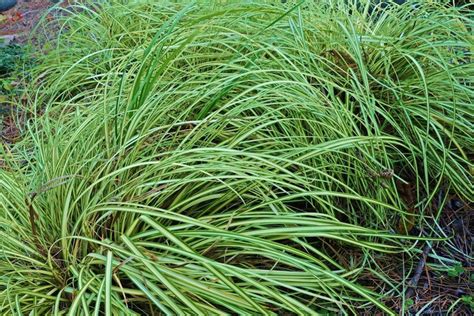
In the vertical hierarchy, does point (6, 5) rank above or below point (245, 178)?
below

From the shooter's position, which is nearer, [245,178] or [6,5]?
[245,178]

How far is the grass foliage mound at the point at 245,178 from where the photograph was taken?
1430 millimetres

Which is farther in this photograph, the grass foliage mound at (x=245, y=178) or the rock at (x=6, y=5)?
the rock at (x=6, y=5)

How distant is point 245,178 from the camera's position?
1.57 metres

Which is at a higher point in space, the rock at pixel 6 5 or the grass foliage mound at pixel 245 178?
the grass foliage mound at pixel 245 178

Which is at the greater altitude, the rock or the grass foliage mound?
the grass foliage mound

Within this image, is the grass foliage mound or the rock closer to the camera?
the grass foliage mound

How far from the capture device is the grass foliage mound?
56.3 inches

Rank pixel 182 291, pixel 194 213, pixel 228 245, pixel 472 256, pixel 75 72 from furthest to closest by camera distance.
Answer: pixel 75 72
pixel 472 256
pixel 194 213
pixel 228 245
pixel 182 291

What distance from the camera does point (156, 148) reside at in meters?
1.72

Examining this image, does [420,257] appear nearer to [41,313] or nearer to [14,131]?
[41,313]

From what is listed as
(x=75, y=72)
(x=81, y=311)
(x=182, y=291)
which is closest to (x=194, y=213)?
(x=182, y=291)

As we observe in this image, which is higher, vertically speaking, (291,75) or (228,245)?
(291,75)

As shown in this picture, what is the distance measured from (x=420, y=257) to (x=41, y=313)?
113 cm
